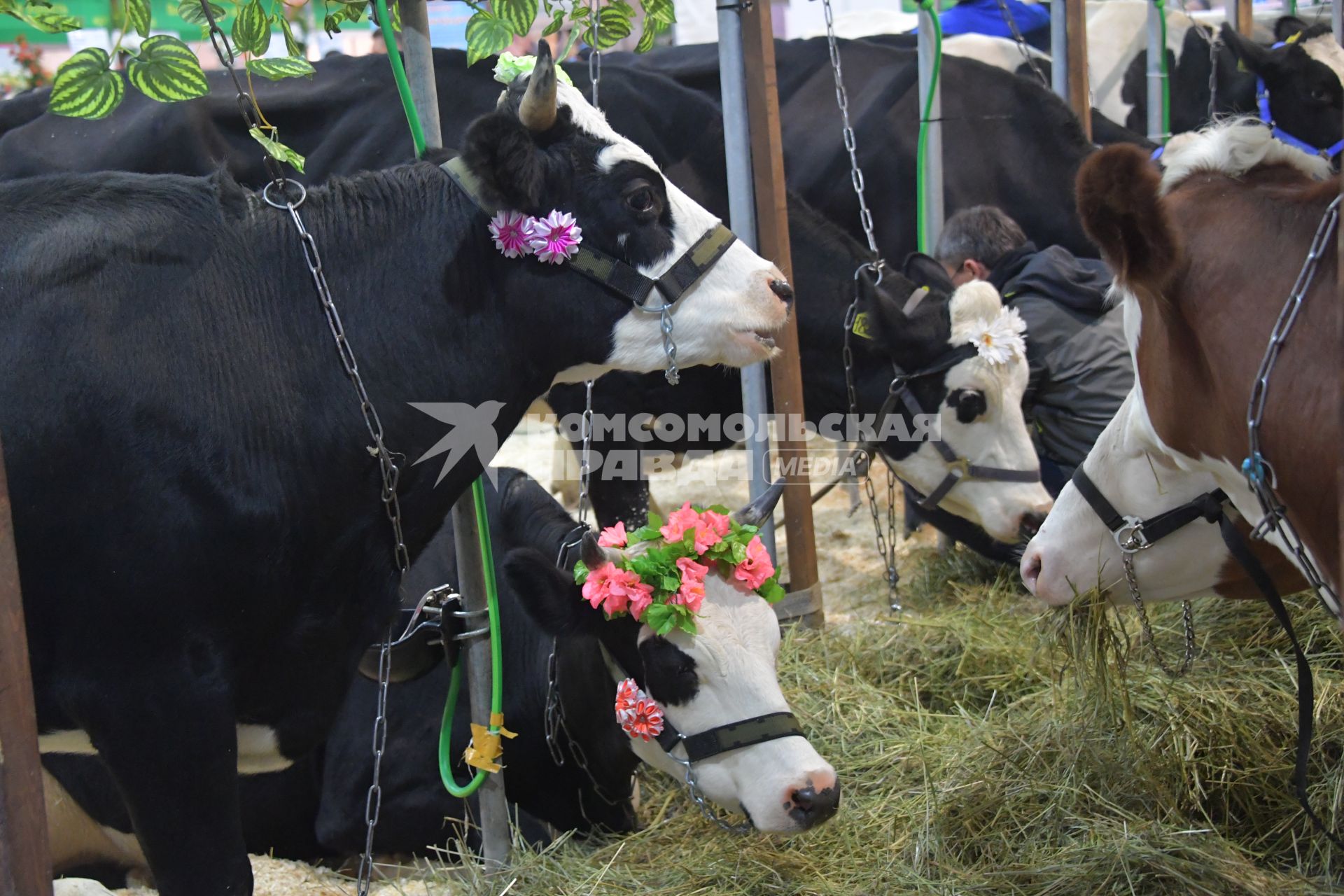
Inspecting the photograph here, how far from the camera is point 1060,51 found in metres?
6.39

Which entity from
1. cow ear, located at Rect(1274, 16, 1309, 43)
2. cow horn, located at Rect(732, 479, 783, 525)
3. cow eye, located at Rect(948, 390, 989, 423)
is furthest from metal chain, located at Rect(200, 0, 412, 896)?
cow ear, located at Rect(1274, 16, 1309, 43)

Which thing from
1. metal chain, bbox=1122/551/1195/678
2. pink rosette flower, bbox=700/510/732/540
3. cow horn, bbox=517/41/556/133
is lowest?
metal chain, bbox=1122/551/1195/678

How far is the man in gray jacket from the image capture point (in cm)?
498

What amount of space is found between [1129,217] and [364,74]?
4.31 m

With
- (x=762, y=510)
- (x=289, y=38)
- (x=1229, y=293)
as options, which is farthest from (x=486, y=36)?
(x=1229, y=293)

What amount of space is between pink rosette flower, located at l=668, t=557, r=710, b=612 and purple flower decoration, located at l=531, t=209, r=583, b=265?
859 millimetres

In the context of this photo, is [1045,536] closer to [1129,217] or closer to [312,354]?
[1129,217]

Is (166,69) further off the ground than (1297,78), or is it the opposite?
(1297,78)

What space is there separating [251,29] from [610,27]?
3.41 ft

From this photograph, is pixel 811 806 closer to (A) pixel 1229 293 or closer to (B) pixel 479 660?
(B) pixel 479 660

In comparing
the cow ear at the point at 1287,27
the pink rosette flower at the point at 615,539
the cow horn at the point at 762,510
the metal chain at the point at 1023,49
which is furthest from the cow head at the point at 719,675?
the cow ear at the point at 1287,27

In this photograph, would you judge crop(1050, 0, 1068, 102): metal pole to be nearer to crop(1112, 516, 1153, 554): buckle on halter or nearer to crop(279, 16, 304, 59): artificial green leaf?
crop(1112, 516, 1153, 554): buckle on halter

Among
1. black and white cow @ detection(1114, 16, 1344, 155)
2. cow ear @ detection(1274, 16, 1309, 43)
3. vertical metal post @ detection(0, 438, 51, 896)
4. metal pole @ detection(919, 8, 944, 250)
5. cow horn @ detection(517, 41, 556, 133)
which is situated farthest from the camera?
cow ear @ detection(1274, 16, 1309, 43)

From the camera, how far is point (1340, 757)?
304cm
